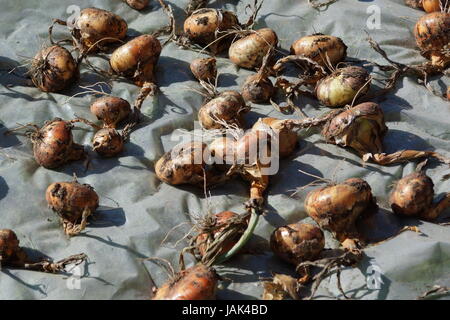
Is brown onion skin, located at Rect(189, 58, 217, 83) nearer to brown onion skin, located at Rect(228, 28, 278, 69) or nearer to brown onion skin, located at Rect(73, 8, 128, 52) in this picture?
brown onion skin, located at Rect(228, 28, 278, 69)

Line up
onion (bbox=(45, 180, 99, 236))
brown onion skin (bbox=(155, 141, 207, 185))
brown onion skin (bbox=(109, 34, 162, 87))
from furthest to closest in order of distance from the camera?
brown onion skin (bbox=(109, 34, 162, 87))
brown onion skin (bbox=(155, 141, 207, 185))
onion (bbox=(45, 180, 99, 236))

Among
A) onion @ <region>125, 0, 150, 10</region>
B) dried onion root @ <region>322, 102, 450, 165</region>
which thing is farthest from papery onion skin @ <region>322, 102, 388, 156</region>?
onion @ <region>125, 0, 150, 10</region>

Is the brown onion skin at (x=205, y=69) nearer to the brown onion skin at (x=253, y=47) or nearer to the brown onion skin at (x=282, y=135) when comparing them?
the brown onion skin at (x=253, y=47)

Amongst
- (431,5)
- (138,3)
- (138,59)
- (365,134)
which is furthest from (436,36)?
(138,3)

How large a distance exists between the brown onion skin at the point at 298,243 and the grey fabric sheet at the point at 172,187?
6cm

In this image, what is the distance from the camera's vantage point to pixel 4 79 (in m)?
3.36

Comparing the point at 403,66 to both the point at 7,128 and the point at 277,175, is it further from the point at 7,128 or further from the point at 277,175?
the point at 7,128

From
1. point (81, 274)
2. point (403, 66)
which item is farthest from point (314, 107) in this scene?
point (81, 274)

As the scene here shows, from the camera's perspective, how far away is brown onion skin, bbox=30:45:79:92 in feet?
10.7

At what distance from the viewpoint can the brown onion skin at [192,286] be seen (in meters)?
2.19

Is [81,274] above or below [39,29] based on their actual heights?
below

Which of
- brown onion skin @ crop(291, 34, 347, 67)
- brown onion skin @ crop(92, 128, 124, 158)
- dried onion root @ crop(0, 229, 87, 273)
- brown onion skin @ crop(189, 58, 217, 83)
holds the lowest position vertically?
dried onion root @ crop(0, 229, 87, 273)

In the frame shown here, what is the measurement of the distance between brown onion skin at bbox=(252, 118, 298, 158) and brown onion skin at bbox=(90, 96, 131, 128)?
64cm
